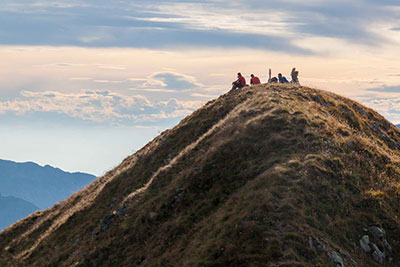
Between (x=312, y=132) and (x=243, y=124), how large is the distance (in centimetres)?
685

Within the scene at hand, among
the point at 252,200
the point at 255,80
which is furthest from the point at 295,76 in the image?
the point at 252,200

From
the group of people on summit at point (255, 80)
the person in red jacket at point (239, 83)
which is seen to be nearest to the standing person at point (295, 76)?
the group of people on summit at point (255, 80)

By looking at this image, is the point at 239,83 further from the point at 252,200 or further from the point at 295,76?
the point at 252,200

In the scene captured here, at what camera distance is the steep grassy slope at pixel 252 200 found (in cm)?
2427

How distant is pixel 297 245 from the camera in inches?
893

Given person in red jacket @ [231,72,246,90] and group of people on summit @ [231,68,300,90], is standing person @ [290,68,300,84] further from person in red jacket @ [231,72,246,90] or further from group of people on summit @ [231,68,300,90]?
person in red jacket @ [231,72,246,90]

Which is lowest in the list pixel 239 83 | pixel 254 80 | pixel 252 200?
pixel 252 200

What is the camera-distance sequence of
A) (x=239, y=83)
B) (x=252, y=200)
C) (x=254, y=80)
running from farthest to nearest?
(x=254, y=80)
(x=239, y=83)
(x=252, y=200)

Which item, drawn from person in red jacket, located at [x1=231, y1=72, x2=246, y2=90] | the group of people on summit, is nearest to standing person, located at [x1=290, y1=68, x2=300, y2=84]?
the group of people on summit

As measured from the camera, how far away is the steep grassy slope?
24266mm

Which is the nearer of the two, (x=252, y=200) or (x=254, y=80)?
(x=252, y=200)

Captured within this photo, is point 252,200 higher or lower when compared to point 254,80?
lower

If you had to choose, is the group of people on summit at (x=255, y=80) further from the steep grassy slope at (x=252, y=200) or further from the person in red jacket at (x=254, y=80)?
the steep grassy slope at (x=252, y=200)

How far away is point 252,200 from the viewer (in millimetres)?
26812
